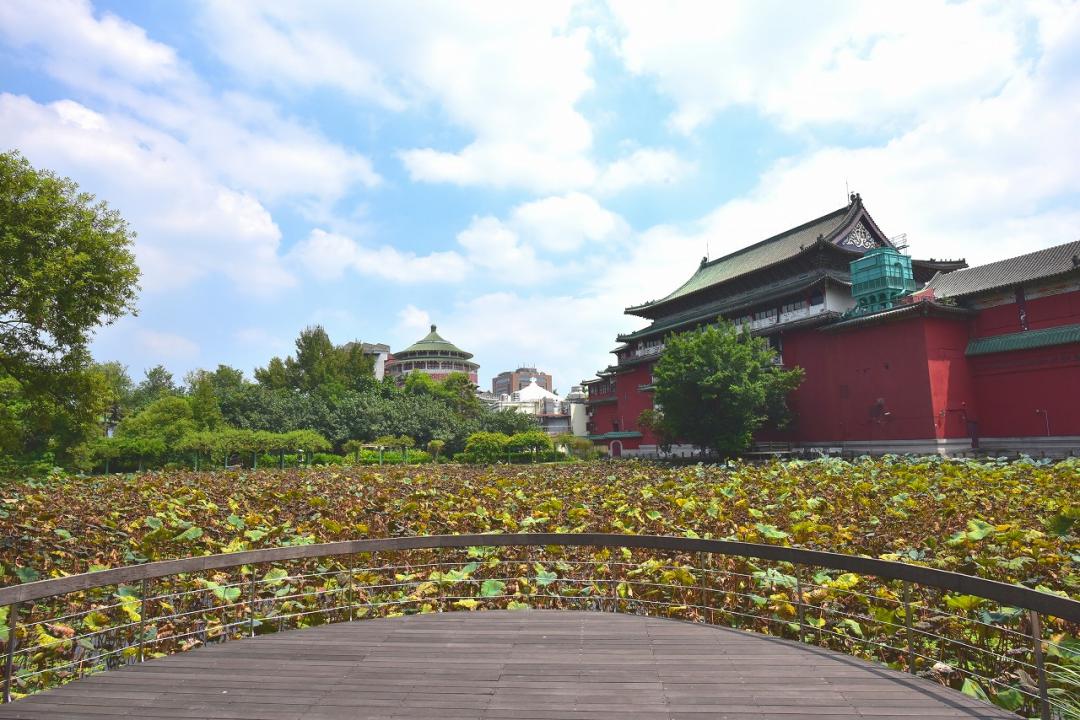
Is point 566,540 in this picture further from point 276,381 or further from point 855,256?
point 276,381

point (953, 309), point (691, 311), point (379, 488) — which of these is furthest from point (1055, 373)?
point (379, 488)

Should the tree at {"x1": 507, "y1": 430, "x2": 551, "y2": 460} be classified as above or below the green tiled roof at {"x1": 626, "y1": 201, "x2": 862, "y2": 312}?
below

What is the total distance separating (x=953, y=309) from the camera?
68.5ft

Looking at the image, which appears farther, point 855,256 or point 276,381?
point 276,381

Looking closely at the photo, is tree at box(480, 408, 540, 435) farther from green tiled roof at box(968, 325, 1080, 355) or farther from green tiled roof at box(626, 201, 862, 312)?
green tiled roof at box(968, 325, 1080, 355)

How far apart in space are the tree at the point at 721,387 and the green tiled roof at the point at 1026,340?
5925 mm

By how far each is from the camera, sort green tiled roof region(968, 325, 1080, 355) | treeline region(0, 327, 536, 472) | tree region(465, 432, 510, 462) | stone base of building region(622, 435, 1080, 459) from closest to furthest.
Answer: green tiled roof region(968, 325, 1080, 355) < stone base of building region(622, 435, 1080, 459) < treeline region(0, 327, 536, 472) < tree region(465, 432, 510, 462)

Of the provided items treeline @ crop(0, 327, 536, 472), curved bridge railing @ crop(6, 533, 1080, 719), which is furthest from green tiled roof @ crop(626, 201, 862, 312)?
curved bridge railing @ crop(6, 533, 1080, 719)

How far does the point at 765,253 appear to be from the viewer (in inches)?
1214

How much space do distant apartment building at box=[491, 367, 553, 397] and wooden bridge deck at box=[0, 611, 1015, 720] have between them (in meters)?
101

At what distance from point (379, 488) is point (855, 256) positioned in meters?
23.1

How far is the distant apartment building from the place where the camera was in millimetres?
107688

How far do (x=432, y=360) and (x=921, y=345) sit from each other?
5782 centimetres

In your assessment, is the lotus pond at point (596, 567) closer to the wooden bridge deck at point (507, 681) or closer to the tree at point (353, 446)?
the wooden bridge deck at point (507, 681)
